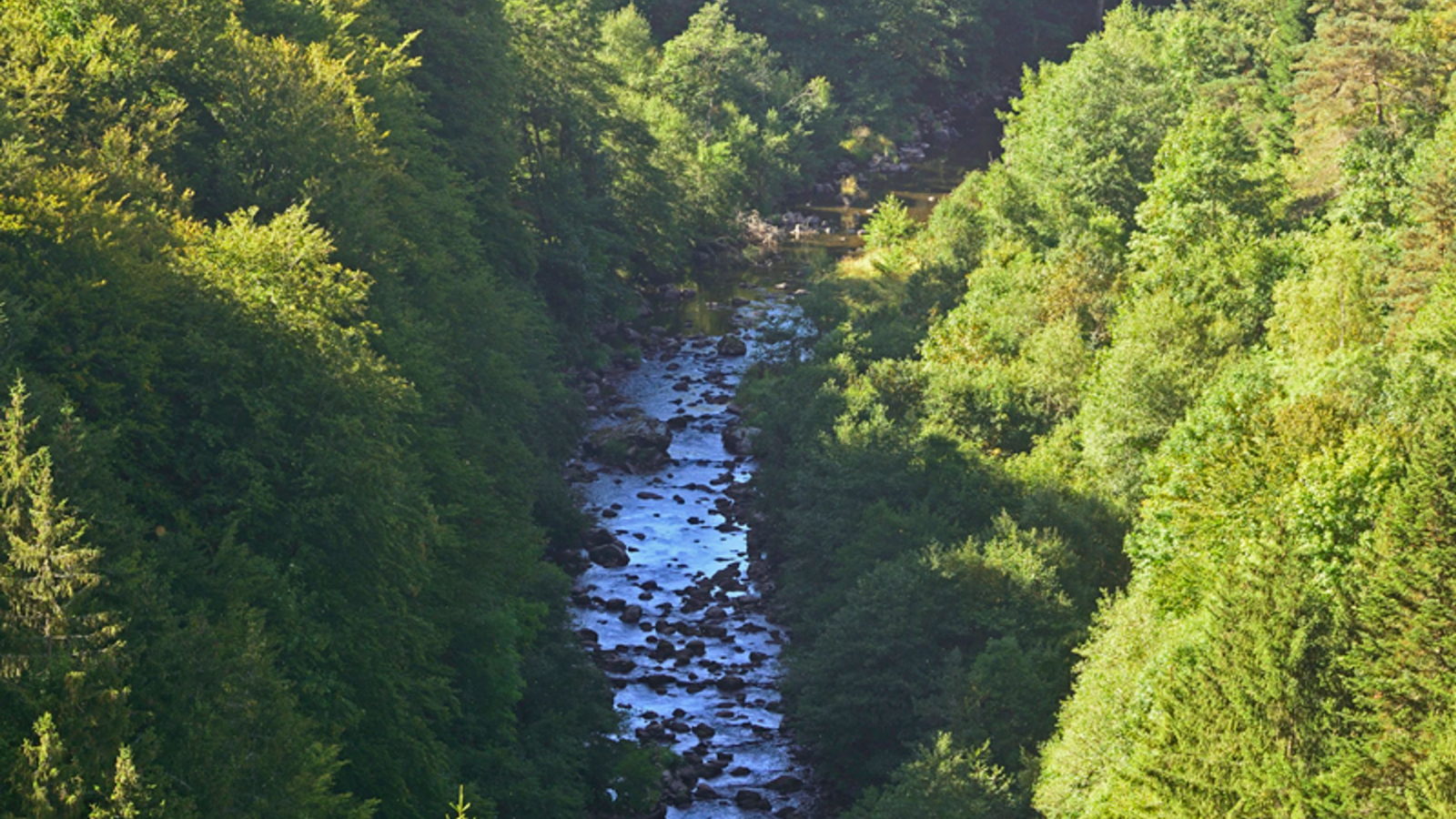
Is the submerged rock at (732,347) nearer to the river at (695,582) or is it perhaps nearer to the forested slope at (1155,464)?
the river at (695,582)

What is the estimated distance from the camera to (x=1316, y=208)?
208ft

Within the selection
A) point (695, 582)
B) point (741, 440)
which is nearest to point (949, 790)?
point (695, 582)

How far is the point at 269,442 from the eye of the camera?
35.4 meters

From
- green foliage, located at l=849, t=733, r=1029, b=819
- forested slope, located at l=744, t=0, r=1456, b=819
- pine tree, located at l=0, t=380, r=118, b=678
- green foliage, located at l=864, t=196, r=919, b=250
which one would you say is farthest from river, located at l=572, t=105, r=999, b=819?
pine tree, located at l=0, t=380, r=118, b=678

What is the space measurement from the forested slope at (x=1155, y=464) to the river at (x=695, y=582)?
2.17m

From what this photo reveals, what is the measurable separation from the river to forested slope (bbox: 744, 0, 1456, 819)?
85.3 inches

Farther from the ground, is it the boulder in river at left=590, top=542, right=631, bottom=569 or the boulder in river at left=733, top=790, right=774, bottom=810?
the boulder in river at left=590, top=542, right=631, bottom=569

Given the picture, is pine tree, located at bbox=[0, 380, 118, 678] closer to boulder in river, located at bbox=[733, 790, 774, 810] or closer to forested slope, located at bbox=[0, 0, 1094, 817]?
forested slope, located at bbox=[0, 0, 1094, 817]

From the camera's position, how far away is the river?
4709 cm

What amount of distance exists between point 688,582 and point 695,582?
317 mm

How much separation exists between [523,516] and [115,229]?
18956 mm

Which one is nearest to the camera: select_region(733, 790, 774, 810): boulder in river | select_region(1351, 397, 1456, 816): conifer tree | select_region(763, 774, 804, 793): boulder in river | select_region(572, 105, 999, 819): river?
select_region(1351, 397, 1456, 816): conifer tree

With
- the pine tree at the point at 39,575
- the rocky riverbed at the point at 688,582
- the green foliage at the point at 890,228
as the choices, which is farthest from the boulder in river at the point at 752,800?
the green foliage at the point at 890,228

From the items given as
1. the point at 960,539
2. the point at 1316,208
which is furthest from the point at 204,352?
the point at 1316,208
